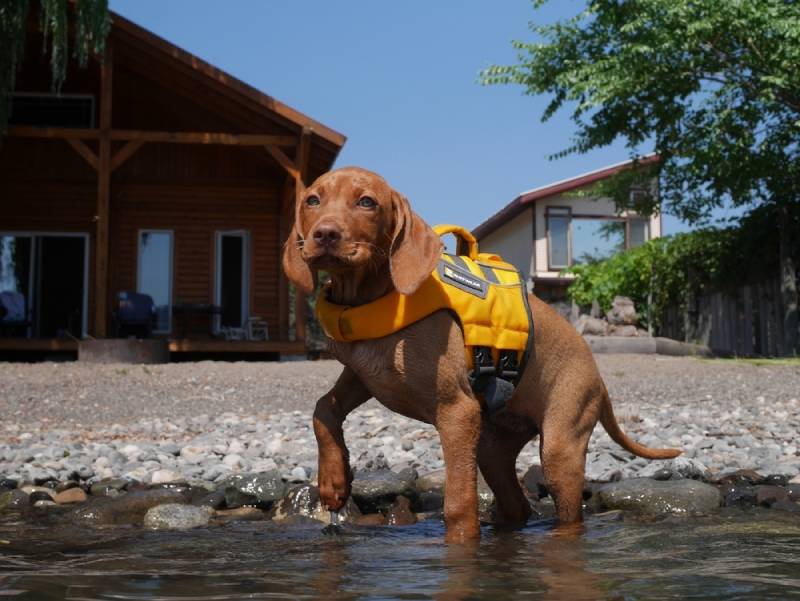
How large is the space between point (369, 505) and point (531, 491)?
1.03 meters

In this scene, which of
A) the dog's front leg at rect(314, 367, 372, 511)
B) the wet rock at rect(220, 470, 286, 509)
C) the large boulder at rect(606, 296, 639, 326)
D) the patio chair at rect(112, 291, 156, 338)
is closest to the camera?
the dog's front leg at rect(314, 367, 372, 511)

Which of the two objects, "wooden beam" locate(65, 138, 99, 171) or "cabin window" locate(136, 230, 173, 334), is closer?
"wooden beam" locate(65, 138, 99, 171)

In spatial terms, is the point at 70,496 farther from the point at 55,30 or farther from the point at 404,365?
the point at 55,30

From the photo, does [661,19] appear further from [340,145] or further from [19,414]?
[19,414]

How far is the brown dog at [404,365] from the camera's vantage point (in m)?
3.73

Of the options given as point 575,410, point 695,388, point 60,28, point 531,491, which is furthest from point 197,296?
point 575,410

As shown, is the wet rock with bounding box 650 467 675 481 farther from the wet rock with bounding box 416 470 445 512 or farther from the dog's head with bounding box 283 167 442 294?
the dog's head with bounding box 283 167 442 294

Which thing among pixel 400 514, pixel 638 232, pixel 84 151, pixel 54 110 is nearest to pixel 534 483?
pixel 400 514

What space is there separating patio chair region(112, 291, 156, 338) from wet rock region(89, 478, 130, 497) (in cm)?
1289

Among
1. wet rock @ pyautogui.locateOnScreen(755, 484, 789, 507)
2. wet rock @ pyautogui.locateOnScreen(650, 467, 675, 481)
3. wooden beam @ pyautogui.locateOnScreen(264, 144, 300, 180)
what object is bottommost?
wet rock @ pyautogui.locateOnScreen(755, 484, 789, 507)

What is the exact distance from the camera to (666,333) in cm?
2277

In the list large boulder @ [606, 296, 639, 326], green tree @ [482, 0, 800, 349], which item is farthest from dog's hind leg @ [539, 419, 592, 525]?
large boulder @ [606, 296, 639, 326]

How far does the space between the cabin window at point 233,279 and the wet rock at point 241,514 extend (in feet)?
50.1

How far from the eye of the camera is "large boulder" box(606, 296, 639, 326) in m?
22.3
